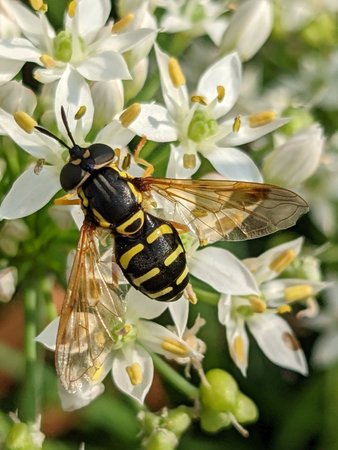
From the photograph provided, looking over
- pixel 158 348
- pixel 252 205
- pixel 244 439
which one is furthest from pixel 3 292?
pixel 244 439

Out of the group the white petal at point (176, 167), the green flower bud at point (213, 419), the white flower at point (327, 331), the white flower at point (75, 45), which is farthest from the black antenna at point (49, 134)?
the white flower at point (327, 331)

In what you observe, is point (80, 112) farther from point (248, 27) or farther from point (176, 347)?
point (248, 27)

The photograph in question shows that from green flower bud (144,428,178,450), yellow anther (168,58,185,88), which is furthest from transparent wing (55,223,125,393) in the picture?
yellow anther (168,58,185,88)

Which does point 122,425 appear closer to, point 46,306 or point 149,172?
point 46,306

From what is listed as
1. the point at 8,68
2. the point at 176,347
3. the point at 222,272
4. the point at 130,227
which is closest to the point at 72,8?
the point at 8,68

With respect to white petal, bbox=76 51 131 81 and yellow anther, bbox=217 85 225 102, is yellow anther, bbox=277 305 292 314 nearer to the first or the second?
yellow anther, bbox=217 85 225 102

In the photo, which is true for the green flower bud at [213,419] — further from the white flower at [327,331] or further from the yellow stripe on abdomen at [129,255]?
the white flower at [327,331]
